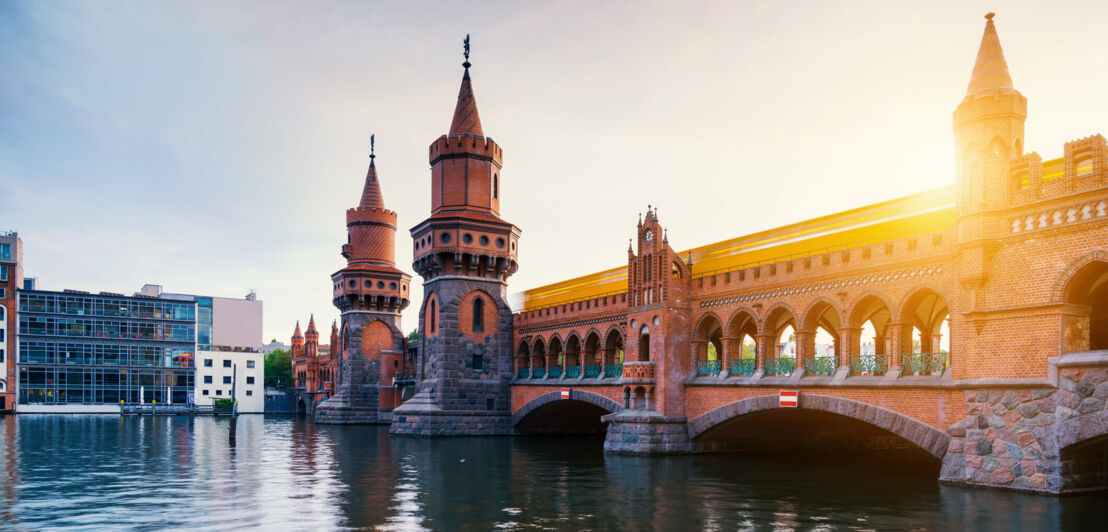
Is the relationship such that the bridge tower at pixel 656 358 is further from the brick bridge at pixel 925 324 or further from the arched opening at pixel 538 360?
the arched opening at pixel 538 360

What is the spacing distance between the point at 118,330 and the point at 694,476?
80.5 metres

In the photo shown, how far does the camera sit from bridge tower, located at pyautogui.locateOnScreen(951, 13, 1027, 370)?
2212 cm

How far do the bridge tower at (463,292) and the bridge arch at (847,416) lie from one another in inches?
676

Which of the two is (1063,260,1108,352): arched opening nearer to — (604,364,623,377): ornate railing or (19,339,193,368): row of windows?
(604,364,623,377): ornate railing

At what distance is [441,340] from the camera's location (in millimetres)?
46688

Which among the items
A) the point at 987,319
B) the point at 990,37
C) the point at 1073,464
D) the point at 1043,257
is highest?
the point at 990,37

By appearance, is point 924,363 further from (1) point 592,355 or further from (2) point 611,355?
(1) point 592,355

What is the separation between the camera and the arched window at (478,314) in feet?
158

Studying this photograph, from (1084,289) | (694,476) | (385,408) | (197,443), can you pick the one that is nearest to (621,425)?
(694,476)

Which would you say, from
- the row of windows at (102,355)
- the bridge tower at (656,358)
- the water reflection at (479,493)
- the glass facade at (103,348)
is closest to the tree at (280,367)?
the glass facade at (103,348)

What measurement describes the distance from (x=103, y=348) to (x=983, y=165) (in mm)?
88182

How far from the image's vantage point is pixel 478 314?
159ft

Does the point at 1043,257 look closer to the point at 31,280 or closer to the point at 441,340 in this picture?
the point at 441,340

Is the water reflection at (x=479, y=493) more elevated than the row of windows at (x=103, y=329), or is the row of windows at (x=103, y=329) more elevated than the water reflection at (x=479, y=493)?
the row of windows at (x=103, y=329)
